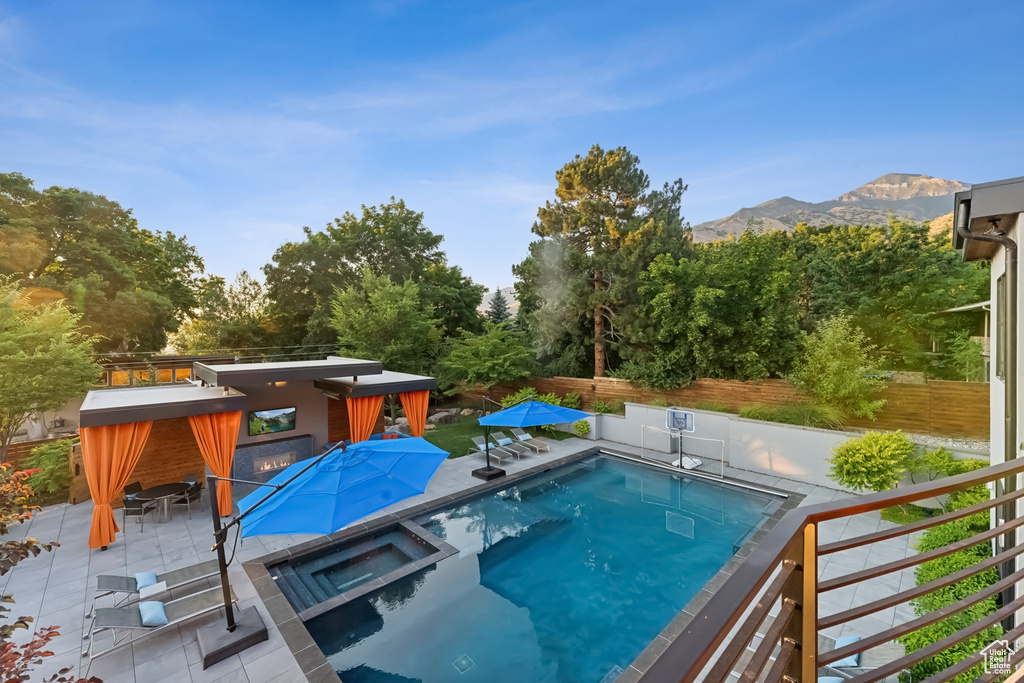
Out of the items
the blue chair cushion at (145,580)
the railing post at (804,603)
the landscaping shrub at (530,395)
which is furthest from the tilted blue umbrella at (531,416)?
the railing post at (804,603)

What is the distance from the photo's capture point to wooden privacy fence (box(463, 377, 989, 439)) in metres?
10.8

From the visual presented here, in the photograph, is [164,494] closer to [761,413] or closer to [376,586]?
[376,586]

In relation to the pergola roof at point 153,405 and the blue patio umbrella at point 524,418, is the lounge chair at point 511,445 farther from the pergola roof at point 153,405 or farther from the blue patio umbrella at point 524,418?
the pergola roof at point 153,405

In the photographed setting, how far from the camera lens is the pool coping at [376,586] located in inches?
209

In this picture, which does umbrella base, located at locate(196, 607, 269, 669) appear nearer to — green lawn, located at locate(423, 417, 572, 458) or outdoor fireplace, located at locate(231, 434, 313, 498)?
outdoor fireplace, located at locate(231, 434, 313, 498)

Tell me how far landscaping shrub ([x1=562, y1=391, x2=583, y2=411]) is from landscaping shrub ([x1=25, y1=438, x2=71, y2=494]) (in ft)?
49.6

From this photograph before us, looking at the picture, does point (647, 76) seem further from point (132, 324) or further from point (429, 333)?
point (132, 324)

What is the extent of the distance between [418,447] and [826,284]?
1755 cm

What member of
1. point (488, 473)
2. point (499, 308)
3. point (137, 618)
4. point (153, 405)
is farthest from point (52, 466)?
point (499, 308)

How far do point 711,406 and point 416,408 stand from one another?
10.2 meters

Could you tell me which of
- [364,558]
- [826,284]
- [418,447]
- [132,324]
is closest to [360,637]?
[364,558]

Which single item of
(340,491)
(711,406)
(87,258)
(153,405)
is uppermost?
(87,258)

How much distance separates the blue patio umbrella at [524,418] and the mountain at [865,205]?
3288cm

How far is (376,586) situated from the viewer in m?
7.08
